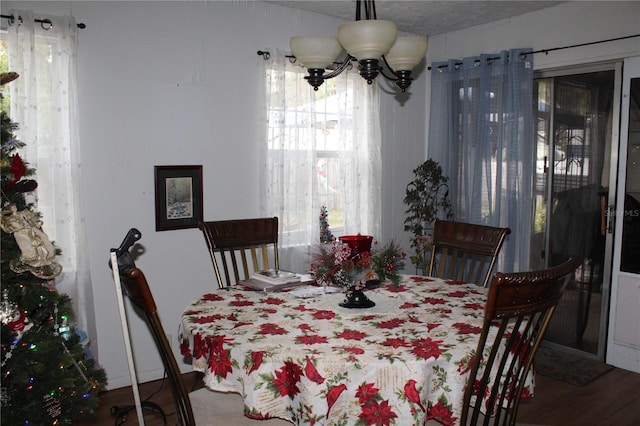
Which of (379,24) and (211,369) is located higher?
(379,24)

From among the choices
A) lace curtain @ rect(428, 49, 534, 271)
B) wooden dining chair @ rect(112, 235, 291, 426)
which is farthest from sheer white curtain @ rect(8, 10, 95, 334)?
lace curtain @ rect(428, 49, 534, 271)

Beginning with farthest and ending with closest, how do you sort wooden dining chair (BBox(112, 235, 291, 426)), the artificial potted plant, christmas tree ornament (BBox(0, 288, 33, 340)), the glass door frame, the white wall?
the artificial potted plant → the glass door frame → the white wall → christmas tree ornament (BBox(0, 288, 33, 340)) → wooden dining chair (BBox(112, 235, 291, 426))

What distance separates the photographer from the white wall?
3217mm

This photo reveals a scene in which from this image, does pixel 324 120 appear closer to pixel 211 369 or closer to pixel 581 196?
pixel 581 196

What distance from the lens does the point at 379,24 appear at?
6.82ft

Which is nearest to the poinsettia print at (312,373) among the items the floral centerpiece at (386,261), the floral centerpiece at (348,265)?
the floral centerpiece at (348,265)

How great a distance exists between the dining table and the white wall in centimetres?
146

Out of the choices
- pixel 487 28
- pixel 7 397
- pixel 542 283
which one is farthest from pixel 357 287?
pixel 487 28

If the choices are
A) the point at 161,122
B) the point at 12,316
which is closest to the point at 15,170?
the point at 12,316

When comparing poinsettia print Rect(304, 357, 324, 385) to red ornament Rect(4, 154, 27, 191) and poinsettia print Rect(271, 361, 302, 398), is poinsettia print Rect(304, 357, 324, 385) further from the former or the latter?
red ornament Rect(4, 154, 27, 191)

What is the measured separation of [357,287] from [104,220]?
185cm

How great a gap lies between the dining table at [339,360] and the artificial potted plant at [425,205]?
8.06 feet

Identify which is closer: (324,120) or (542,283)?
(542,283)

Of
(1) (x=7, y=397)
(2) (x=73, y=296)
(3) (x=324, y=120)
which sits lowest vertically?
(1) (x=7, y=397)
